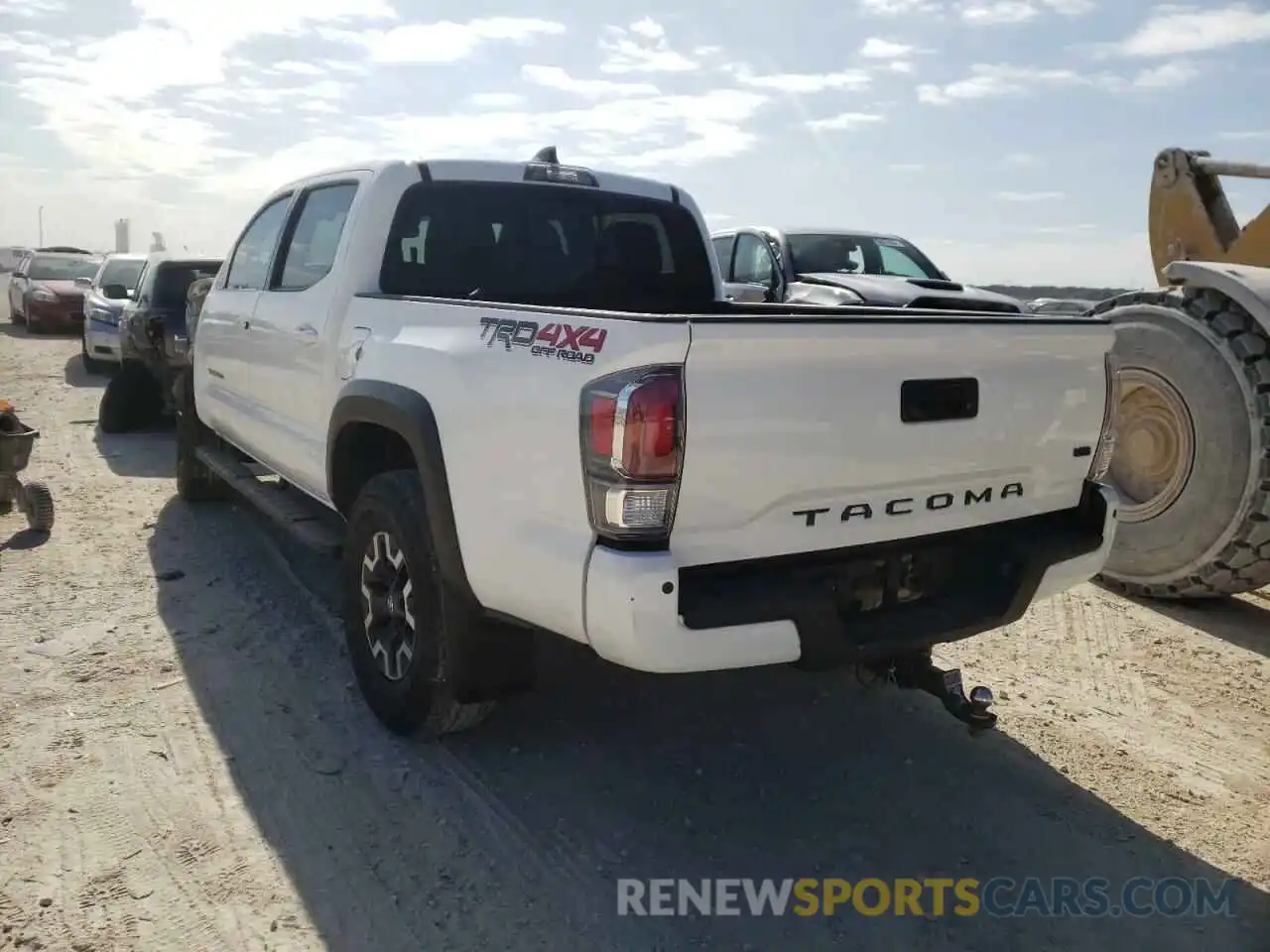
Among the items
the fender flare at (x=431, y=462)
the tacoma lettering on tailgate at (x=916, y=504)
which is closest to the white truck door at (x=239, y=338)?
the fender flare at (x=431, y=462)

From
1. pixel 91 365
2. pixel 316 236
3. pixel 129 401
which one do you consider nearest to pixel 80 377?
pixel 91 365

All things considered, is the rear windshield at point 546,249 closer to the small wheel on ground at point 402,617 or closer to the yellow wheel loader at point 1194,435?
the small wheel on ground at point 402,617

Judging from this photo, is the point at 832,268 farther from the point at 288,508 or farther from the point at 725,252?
the point at 288,508

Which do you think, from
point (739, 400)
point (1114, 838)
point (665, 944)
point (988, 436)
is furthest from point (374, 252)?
point (1114, 838)

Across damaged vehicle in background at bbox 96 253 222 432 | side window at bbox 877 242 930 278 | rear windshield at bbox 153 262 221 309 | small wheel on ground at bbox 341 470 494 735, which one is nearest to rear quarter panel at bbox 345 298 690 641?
small wheel on ground at bbox 341 470 494 735

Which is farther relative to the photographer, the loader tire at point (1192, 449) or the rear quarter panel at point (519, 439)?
the loader tire at point (1192, 449)

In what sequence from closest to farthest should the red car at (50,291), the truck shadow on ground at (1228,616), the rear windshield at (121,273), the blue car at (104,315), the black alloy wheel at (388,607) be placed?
the black alloy wheel at (388,607) → the truck shadow on ground at (1228,616) → the blue car at (104,315) → the rear windshield at (121,273) → the red car at (50,291)

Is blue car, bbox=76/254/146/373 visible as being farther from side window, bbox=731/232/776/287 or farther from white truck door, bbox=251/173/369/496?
white truck door, bbox=251/173/369/496

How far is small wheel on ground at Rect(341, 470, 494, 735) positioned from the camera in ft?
11.1

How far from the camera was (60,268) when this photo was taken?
21.4 m

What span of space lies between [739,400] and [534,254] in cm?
215

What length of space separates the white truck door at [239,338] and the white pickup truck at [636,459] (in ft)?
2.48

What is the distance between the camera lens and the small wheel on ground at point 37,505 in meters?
6.22

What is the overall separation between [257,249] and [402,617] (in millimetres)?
2849
